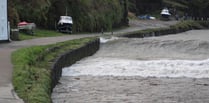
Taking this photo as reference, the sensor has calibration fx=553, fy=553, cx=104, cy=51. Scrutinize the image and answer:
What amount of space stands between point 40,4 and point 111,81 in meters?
19.0

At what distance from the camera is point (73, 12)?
141ft

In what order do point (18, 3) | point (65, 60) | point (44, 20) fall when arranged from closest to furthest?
1. point (65, 60)
2. point (18, 3)
3. point (44, 20)

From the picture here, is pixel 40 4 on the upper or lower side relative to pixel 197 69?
upper

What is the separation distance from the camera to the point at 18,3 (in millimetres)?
36375

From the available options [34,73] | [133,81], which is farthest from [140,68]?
[34,73]

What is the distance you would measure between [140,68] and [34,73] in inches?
341

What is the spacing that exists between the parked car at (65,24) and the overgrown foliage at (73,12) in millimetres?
1190

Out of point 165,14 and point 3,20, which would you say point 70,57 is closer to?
point 3,20

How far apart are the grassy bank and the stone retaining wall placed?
25 cm

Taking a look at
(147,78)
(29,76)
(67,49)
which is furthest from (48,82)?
(67,49)

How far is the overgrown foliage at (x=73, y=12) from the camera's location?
37122mm

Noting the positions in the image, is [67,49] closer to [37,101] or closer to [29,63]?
[29,63]

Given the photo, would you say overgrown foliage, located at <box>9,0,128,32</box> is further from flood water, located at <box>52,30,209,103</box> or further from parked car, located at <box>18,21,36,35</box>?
flood water, located at <box>52,30,209,103</box>

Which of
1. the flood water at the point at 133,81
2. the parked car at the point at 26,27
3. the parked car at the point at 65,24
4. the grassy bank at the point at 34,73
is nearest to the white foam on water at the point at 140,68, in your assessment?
the flood water at the point at 133,81
